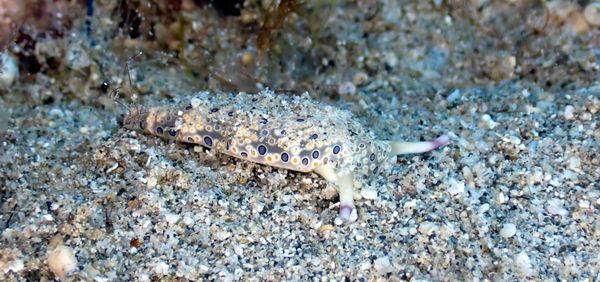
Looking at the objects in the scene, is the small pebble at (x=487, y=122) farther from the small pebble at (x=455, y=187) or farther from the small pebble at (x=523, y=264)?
the small pebble at (x=523, y=264)

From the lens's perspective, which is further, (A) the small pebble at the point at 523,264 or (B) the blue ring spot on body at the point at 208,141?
(B) the blue ring spot on body at the point at 208,141

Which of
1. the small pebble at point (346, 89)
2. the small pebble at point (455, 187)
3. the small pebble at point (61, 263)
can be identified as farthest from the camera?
the small pebble at point (346, 89)

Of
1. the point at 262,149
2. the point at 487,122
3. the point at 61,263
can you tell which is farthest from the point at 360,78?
the point at 61,263

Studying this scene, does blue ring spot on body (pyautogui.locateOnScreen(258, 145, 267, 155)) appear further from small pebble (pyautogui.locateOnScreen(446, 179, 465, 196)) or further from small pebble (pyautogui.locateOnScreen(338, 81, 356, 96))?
small pebble (pyautogui.locateOnScreen(338, 81, 356, 96))

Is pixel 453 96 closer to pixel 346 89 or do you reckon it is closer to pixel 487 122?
pixel 487 122

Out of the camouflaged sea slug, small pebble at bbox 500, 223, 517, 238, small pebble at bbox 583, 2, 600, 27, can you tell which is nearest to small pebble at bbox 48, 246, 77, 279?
the camouflaged sea slug

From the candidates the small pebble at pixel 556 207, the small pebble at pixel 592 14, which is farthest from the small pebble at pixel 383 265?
the small pebble at pixel 592 14

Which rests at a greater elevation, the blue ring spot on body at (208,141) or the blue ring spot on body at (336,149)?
the blue ring spot on body at (336,149)
